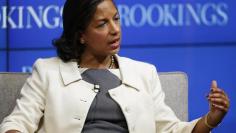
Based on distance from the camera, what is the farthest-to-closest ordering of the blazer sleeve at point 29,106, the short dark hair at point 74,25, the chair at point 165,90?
the chair at point 165,90, the short dark hair at point 74,25, the blazer sleeve at point 29,106

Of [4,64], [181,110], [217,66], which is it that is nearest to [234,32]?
[217,66]

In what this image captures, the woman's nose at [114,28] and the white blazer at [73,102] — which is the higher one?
the woman's nose at [114,28]

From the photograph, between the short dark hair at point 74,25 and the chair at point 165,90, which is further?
the chair at point 165,90

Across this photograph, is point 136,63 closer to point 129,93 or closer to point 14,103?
point 129,93

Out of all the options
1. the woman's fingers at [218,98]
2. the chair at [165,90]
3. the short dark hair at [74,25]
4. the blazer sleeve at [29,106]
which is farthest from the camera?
the chair at [165,90]

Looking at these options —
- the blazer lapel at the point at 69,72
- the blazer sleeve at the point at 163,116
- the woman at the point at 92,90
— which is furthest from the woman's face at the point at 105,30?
the blazer sleeve at the point at 163,116

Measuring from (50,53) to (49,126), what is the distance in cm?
90

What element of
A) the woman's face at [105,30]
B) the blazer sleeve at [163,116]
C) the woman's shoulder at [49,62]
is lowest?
the blazer sleeve at [163,116]

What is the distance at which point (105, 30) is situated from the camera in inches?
74.4

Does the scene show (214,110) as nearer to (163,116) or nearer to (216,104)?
(216,104)

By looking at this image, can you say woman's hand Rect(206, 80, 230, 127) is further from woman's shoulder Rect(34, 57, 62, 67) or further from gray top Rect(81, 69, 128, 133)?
woman's shoulder Rect(34, 57, 62, 67)

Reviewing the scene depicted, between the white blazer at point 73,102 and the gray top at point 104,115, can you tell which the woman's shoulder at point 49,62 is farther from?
the gray top at point 104,115

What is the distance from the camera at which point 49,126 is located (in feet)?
6.08

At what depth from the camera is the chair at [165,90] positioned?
80.7 inches
